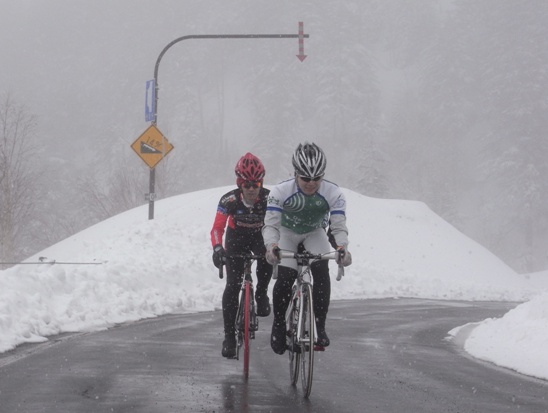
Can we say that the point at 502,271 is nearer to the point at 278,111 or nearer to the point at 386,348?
the point at 386,348

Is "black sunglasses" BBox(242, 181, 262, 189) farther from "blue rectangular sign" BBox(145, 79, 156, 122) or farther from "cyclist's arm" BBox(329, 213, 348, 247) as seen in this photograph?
"blue rectangular sign" BBox(145, 79, 156, 122)

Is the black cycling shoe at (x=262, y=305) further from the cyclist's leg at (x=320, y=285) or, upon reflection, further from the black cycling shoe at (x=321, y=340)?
the black cycling shoe at (x=321, y=340)

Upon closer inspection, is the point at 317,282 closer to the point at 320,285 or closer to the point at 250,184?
the point at 320,285

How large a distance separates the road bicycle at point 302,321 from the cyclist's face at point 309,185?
1.74 ft

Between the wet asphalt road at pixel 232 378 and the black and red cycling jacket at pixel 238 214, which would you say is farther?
the black and red cycling jacket at pixel 238 214

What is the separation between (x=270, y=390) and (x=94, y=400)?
1.52m

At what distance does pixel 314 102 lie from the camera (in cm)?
9300

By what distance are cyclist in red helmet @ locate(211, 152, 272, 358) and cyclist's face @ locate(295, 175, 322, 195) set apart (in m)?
0.84

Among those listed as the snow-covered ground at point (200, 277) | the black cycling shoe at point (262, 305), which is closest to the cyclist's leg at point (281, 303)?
the black cycling shoe at point (262, 305)

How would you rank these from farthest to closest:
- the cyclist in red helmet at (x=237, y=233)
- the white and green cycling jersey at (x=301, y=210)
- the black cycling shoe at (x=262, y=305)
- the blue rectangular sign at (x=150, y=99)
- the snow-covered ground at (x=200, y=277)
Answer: the blue rectangular sign at (x=150, y=99) → the snow-covered ground at (x=200, y=277) → the black cycling shoe at (x=262, y=305) → the cyclist in red helmet at (x=237, y=233) → the white and green cycling jersey at (x=301, y=210)

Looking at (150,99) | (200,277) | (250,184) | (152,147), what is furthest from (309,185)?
(150,99)

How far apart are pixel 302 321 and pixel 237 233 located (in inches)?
65.5

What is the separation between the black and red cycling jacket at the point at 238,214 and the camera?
8.10 metres

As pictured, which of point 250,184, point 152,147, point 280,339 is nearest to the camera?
point 280,339
